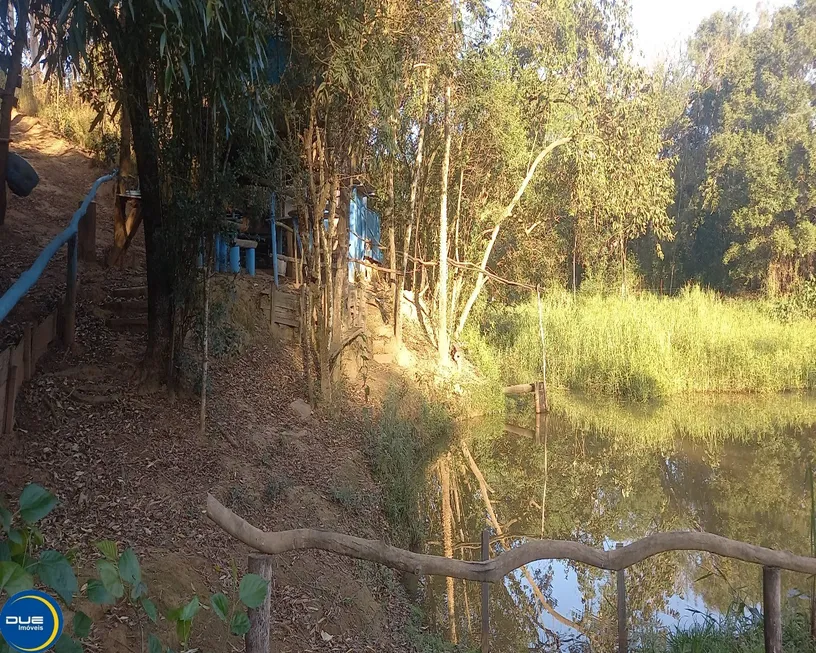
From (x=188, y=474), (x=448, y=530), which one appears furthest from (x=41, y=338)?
(x=448, y=530)

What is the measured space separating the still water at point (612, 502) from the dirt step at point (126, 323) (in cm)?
365

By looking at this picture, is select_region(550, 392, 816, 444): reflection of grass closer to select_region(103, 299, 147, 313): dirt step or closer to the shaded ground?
the shaded ground

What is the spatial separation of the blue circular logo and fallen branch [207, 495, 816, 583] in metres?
1.00

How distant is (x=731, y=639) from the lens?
4094 mm

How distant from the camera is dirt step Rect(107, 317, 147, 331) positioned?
6.81 m

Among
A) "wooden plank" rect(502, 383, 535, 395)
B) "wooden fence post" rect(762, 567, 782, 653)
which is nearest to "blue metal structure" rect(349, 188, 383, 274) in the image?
"wooden plank" rect(502, 383, 535, 395)

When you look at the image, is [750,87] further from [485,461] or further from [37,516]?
[37,516]

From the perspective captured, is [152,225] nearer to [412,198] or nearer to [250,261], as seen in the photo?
[250,261]

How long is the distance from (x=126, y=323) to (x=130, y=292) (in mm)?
635

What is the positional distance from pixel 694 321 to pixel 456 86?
8325 mm

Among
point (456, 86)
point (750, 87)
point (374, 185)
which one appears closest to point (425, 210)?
point (374, 185)

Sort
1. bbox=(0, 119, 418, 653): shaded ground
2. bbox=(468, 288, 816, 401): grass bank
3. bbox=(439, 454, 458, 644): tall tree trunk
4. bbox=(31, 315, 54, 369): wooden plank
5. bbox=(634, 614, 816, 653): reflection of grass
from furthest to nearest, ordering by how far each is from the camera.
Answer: bbox=(468, 288, 816, 401): grass bank, bbox=(31, 315, 54, 369): wooden plank, bbox=(439, 454, 458, 644): tall tree trunk, bbox=(0, 119, 418, 653): shaded ground, bbox=(634, 614, 816, 653): reflection of grass

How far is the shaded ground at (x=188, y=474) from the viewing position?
4.18 meters

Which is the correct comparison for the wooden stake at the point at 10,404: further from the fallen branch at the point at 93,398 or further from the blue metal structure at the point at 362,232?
the blue metal structure at the point at 362,232
